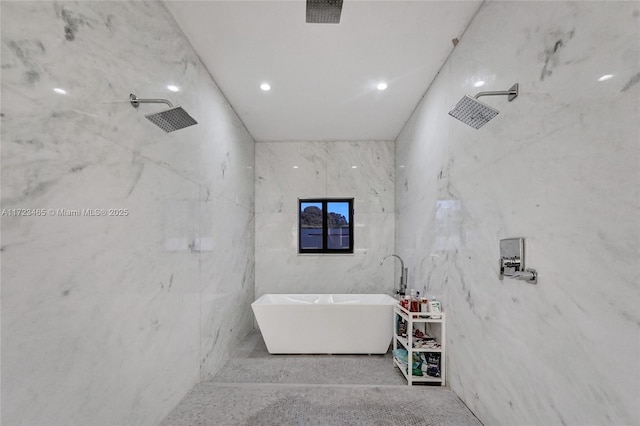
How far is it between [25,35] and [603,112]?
2.14 m

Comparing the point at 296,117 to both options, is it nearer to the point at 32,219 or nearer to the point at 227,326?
the point at 227,326

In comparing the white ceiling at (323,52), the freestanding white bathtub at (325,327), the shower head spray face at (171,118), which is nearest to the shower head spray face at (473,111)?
the white ceiling at (323,52)

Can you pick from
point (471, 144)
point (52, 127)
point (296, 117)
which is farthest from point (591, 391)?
point (296, 117)

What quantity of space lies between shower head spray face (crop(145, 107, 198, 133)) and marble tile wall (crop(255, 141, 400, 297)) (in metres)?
2.87

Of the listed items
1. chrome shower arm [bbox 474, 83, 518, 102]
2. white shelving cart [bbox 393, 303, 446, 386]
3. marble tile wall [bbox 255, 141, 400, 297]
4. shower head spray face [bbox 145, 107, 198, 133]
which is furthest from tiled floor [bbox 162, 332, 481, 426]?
chrome shower arm [bbox 474, 83, 518, 102]

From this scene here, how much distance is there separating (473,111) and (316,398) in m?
2.34

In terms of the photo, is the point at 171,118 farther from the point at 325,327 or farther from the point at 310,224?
the point at 310,224

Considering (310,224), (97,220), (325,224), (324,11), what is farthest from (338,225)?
(97,220)

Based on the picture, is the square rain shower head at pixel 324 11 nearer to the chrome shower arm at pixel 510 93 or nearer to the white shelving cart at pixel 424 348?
the chrome shower arm at pixel 510 93

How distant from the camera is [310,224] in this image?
477 centimetres

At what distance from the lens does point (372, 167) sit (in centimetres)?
466

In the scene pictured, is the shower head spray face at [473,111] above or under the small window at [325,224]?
above

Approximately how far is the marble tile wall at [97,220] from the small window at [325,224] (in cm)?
234

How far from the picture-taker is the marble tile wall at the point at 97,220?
3.48 ft
